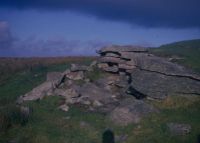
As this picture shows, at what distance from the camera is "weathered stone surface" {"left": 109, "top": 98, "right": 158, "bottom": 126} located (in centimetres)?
2088

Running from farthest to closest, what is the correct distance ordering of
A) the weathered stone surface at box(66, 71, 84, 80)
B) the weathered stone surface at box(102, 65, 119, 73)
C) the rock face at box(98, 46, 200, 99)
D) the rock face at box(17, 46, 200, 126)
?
1. the weathered stone surface at box(66, 71, 84, 80)
2. the weathered stone surface at box(102, 65, 119, 73)
3. the rock face at box(98, 46, 200, 99)
4. the rock face at box(17, 46, 200, 126)

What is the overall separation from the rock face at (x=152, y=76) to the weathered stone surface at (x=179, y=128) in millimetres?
4108

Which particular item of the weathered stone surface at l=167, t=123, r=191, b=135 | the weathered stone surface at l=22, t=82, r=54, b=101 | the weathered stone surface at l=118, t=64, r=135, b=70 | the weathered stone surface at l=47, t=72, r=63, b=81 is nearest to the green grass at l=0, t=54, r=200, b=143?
the weathered stone surface at l=167, t=123, r=191, b=135

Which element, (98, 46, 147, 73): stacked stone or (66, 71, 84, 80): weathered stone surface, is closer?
(98, 46, 147, 73): stacked stone

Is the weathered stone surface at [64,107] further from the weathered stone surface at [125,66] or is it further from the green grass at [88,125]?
the weathered stone surface at [125,66]

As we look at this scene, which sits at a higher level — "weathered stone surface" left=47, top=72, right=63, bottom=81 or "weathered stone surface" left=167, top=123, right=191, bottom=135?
"weathered stone surface" left=47, top=72, right=63, bottom=81

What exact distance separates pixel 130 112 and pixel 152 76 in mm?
4923

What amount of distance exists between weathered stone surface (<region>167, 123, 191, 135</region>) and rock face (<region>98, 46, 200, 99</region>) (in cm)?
411

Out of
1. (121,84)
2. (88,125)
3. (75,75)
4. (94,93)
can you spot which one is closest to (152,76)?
(121,84)

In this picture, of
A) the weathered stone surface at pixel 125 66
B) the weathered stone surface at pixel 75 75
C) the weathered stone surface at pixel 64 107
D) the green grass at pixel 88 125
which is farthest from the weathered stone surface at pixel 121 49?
the weathered stone surface at pixel 64 107

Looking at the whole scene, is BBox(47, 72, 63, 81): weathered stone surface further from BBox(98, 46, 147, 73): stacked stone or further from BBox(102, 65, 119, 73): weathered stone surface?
BBox(102, 65, 119, 73): weathered stone surface

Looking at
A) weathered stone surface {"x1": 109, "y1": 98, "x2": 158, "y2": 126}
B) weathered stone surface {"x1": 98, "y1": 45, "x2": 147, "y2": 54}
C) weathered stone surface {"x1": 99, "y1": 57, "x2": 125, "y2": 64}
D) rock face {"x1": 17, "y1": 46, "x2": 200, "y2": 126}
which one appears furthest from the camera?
weathered stone surface {"x1": 98, "y1": 45, "x2": 147, "y2": 54}

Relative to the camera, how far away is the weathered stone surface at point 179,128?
Result: 60.6ft

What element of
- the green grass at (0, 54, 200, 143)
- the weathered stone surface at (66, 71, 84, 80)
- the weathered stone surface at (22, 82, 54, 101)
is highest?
the weathered stone surface at (66, 71, 84, 80)
